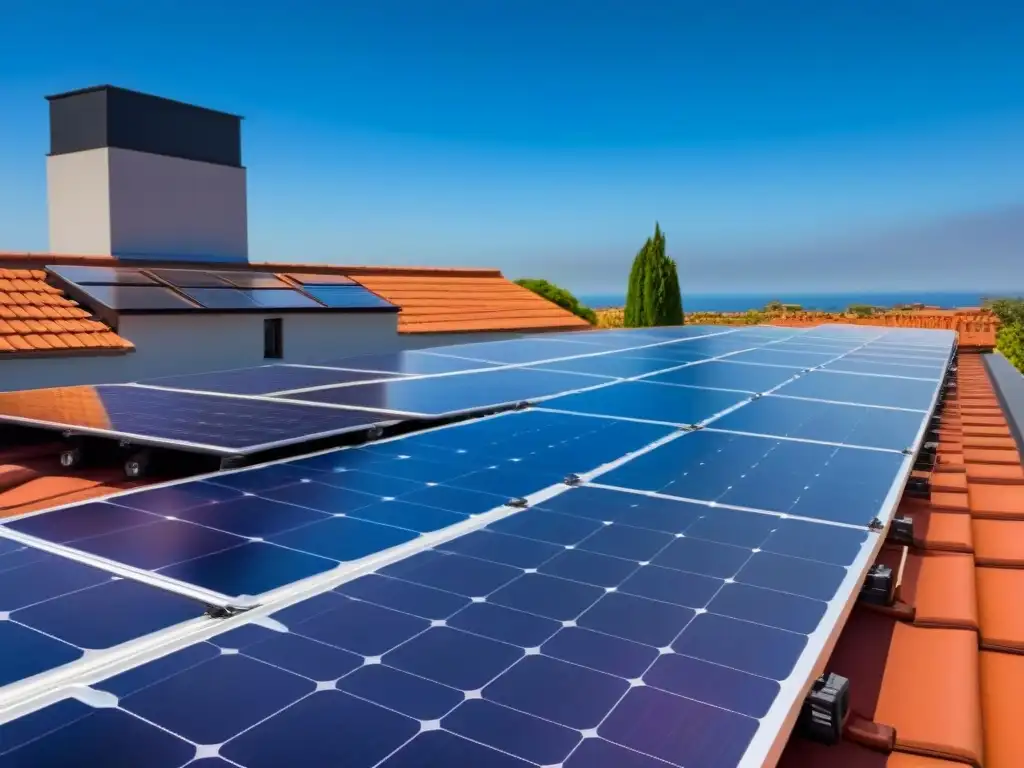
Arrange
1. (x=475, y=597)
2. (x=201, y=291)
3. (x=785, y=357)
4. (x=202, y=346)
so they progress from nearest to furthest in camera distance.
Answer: (x=475, y=597) → (x=202, y=346) → (x=201, y=291) → (x=785, y=357)

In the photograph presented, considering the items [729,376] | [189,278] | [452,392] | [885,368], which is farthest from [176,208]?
[885,368]

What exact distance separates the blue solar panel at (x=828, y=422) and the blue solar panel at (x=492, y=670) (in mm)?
A: 3939

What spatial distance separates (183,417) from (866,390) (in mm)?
9644

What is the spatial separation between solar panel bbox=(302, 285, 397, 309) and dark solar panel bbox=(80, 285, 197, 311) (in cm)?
406

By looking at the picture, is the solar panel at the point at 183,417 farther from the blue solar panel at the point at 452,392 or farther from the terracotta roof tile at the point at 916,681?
the terracotta roof tile at the point at 916,681

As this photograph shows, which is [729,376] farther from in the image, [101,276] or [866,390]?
[101,276]

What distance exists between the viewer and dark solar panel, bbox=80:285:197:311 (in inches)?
612

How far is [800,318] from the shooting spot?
158ft

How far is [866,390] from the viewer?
12219 mm

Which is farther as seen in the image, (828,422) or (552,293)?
(552,293)

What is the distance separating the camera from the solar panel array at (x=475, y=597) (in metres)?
2.75

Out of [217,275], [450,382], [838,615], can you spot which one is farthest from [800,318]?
[838,615]

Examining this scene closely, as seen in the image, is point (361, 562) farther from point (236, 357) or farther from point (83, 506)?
point (236, 357)

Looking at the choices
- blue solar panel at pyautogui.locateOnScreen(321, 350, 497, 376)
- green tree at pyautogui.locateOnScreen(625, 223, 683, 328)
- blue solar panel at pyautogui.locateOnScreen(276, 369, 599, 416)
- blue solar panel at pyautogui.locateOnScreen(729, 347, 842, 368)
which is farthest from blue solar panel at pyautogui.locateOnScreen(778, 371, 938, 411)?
green tree at pyautogui.locateOnScreen(625, 223, 683, 328)
